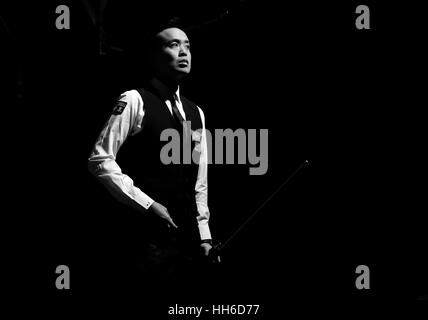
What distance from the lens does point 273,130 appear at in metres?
3.15

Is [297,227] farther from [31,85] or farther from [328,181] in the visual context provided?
[31,85]

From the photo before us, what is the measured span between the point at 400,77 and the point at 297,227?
1010mm

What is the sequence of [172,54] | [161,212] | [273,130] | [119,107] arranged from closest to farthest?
[161,212], [119,107], [172,54], [273,130]

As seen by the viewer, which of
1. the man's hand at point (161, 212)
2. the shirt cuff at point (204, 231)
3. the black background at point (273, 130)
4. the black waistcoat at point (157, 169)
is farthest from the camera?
the black background at point (273, 130)

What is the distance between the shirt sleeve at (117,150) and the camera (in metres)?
2.38

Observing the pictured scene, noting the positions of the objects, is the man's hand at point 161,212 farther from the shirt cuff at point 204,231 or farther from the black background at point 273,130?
the black background at point 273,130

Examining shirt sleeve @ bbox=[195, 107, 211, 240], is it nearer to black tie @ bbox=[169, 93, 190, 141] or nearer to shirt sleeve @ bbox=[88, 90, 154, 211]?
black tie @ bbox=[169, 93, 190, 141]

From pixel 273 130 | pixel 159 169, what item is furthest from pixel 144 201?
pixel 273 130

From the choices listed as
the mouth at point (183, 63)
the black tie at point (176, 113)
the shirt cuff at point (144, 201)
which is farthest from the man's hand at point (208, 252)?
the mouth at point (183, 63)

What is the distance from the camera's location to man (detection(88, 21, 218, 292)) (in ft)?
7.86

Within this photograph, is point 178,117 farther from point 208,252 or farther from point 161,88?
point 208,252

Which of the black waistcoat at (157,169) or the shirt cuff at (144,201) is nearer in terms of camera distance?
A: the shirt cuff at (144,201)

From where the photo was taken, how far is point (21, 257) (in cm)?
298

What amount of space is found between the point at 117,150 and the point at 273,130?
1026mm
